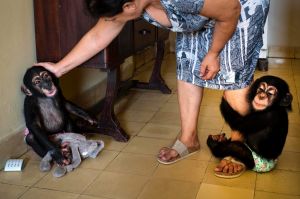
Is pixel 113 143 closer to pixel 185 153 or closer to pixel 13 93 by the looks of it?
pixel 185 153

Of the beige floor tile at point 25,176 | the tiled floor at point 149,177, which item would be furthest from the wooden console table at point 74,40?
the beige floor tile at point 25,176

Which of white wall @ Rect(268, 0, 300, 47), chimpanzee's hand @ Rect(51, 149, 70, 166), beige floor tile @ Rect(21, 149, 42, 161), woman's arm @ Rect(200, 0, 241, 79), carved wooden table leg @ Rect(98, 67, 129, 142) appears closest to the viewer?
woman's arm @ Rect(200, 0, 241, 79)

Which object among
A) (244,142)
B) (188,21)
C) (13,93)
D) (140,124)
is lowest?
(140,124)

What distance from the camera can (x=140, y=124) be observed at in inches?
74.5

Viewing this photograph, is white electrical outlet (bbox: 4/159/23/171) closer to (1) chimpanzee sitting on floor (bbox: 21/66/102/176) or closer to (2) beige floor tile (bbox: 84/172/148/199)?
(1) chimpanzee sitting on floor (bbox: 21/66/102/176)

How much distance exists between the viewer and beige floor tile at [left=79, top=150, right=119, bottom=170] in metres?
1.48

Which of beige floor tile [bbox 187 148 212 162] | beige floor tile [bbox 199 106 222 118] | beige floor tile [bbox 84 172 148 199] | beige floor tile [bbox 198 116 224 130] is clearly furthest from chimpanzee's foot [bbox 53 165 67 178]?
beige floor tile [bbox 199 106 222 118]

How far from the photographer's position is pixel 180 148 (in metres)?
1.56

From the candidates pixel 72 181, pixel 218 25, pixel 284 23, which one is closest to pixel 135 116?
pixel 72 181

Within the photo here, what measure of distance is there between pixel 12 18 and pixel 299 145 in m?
1.16

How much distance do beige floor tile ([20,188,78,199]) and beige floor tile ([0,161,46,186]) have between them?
0.06 metres

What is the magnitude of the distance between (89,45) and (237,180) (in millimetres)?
668

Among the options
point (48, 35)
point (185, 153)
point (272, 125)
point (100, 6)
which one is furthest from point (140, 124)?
point (100, 6)

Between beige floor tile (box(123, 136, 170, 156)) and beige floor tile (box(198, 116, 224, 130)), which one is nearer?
beige floor tile (box(123, 136, 170, 156))
